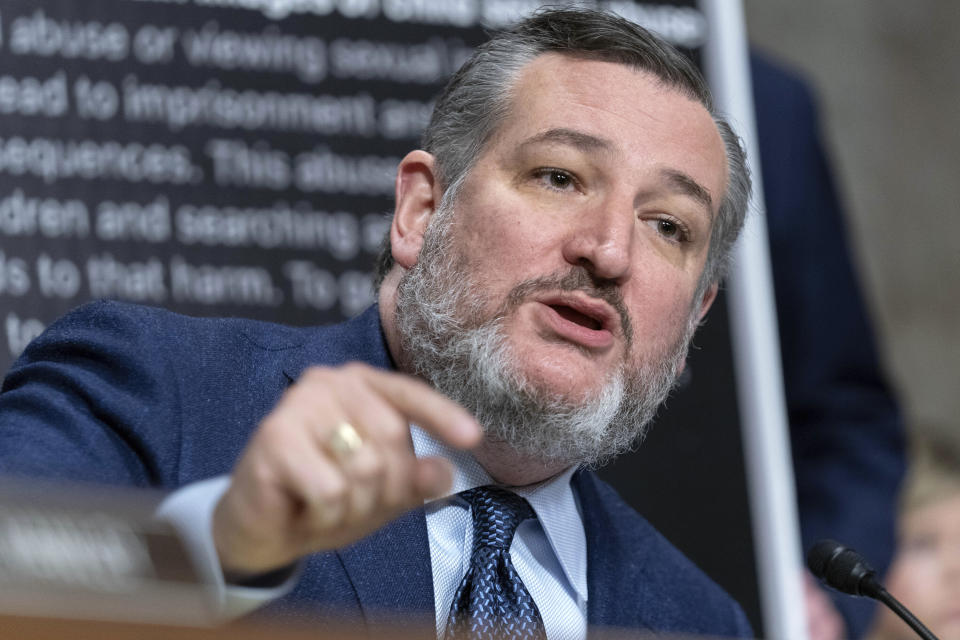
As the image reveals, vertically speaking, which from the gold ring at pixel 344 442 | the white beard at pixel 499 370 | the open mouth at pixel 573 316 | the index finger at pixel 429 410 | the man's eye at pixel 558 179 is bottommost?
the white beard at pixel 499 370

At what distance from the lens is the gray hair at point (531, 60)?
7.47 feet

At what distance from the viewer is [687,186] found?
2186 millimetres

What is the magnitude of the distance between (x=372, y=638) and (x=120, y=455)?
90cm

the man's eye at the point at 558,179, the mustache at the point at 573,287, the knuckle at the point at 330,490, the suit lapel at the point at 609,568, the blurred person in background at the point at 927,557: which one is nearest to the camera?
the knuckle at the point at 330,490

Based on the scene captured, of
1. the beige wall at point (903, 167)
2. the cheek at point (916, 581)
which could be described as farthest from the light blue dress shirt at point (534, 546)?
the beige wall at point (903, 167)

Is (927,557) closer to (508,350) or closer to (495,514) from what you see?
(495,514)

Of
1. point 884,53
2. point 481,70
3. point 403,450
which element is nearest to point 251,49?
point 481,70

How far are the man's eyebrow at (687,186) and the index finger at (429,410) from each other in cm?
103

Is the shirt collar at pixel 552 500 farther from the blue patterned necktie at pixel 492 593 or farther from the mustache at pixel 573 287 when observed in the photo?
the mustache at pixel 573 287

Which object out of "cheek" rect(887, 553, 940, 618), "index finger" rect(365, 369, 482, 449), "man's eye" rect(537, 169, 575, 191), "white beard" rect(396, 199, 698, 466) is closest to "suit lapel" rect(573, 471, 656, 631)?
"white beard" rect(396, 199, 698, 466)

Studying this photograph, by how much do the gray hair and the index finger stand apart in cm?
105

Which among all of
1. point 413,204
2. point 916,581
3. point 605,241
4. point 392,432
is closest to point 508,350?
point 605,241

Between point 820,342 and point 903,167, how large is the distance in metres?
1.72

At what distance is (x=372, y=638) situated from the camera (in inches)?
39.6
